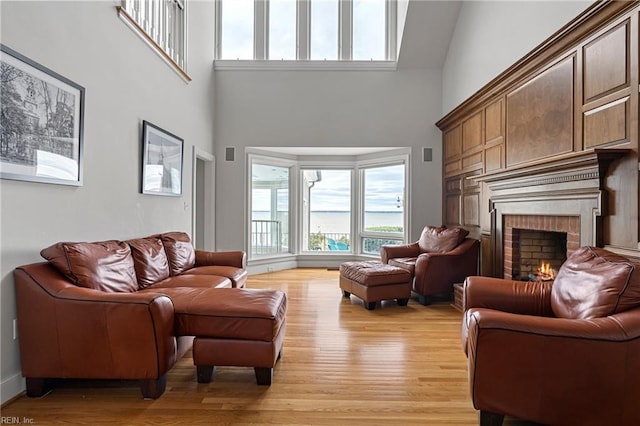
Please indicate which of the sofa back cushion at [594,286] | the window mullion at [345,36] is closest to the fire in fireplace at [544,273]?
the sofa back cushion at [594,286]

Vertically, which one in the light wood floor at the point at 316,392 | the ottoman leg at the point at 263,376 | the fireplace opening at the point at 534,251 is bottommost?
the light wood floor at the point at 316,392

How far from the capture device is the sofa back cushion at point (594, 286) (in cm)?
175

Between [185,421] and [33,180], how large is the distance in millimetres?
1708

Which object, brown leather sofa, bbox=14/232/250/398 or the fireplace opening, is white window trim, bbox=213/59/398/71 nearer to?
the fireplace opening

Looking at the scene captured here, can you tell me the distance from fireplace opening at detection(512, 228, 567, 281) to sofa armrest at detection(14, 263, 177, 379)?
3.41 meters

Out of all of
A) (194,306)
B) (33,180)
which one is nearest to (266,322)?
(194,306)

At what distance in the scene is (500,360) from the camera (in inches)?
66.4

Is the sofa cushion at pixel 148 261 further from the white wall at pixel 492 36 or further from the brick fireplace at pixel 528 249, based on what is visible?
the white wall at pixel 492 36

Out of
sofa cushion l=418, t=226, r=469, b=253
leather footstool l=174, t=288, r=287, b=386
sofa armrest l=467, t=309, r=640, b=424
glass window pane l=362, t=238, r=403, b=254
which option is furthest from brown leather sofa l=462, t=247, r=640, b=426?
glass window pane l=362, t=238, r=403, b=254

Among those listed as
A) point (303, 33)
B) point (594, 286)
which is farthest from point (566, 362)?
point (303, 33)

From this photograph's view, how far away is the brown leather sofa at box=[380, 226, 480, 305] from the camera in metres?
4.33

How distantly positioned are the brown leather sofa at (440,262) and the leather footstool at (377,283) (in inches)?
7.7

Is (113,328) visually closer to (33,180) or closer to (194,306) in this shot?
(194,306)

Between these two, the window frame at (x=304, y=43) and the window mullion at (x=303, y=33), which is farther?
the window mullion at (x=303, y=33)
